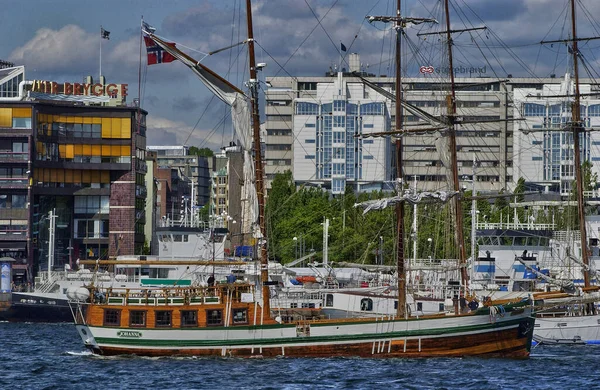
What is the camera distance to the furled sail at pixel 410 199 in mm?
89312

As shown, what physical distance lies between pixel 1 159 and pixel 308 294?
7998 centimetres

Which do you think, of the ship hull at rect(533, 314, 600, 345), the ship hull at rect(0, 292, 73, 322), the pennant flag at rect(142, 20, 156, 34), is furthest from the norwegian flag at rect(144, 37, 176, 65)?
the ship hull at rect(0, 292, 73, 322)

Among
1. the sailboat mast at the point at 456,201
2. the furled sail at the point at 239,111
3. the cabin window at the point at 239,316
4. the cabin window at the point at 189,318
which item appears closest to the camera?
the cabin window at the point at 239,316

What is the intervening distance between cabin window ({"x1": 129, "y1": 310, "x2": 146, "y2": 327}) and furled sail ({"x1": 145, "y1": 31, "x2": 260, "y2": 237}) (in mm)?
8680

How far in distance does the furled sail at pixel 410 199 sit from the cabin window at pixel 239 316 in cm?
1223

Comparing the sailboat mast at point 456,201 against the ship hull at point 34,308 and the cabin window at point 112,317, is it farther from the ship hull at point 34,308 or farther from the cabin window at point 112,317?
the ship hull at point 34,308

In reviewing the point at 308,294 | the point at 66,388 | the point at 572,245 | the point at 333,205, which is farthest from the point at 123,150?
the point at 66,388

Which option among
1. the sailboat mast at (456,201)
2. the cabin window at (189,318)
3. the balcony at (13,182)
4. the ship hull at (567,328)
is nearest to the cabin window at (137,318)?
the cabin window at (189,318)

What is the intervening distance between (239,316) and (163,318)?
456 centimetres

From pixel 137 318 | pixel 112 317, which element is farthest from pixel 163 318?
pixel 112 317

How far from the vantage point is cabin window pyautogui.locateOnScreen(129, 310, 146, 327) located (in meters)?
82.9

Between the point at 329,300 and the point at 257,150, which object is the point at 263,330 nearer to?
the point at 257,150

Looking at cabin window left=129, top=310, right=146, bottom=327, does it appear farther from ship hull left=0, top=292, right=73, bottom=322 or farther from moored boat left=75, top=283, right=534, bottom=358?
ship hull left=0, top=292, right=73, bottom=322

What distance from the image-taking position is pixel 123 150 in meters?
180
